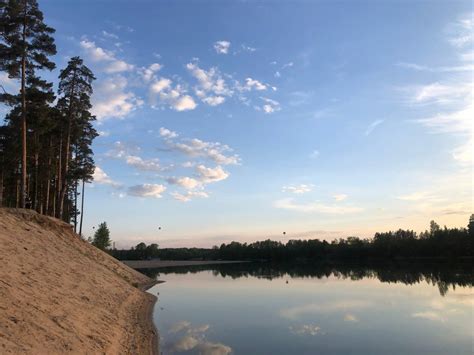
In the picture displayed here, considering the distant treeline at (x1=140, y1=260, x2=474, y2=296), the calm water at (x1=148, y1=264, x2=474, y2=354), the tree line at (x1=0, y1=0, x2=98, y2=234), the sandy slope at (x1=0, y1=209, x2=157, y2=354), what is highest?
the tree line at (x1=0, y1=0, x2=98, y2=234)

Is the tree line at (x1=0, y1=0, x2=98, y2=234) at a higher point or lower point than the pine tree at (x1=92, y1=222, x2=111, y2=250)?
higher

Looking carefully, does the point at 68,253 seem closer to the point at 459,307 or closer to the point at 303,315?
the point at 303,315

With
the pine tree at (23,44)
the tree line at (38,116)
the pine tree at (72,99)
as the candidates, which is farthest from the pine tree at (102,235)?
the pine tree at (23,44)

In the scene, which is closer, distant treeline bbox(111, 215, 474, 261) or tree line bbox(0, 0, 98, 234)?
tree line bbox(0, 0, 98, 234)

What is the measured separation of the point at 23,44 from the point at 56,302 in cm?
2015

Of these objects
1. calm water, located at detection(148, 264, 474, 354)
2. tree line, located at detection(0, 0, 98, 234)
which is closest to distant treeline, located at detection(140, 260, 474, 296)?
calm water, located at detection(148, 264, 474, 354)

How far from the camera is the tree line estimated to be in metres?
28.4

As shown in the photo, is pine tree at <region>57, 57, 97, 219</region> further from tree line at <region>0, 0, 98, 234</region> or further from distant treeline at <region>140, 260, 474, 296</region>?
distant treeline at <region>140, 260, 474, 296</region>

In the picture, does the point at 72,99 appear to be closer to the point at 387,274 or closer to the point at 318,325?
the point at 318,325

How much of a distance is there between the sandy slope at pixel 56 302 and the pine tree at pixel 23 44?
16.2ft

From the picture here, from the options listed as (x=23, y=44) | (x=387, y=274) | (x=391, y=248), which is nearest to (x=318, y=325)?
(x=23, y=44)

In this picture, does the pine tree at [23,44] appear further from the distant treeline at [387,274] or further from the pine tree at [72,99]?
the distant treeline at [387,274]

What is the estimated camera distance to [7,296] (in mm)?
13234

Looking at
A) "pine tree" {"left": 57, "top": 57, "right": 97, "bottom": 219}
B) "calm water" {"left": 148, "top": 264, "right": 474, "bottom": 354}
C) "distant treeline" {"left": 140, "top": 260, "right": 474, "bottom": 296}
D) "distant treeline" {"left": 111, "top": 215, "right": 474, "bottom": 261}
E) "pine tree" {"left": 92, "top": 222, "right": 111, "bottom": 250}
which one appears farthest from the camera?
"distant treeline" {"left": 111, "top": 215, "right": 474, "bottom": 261}
